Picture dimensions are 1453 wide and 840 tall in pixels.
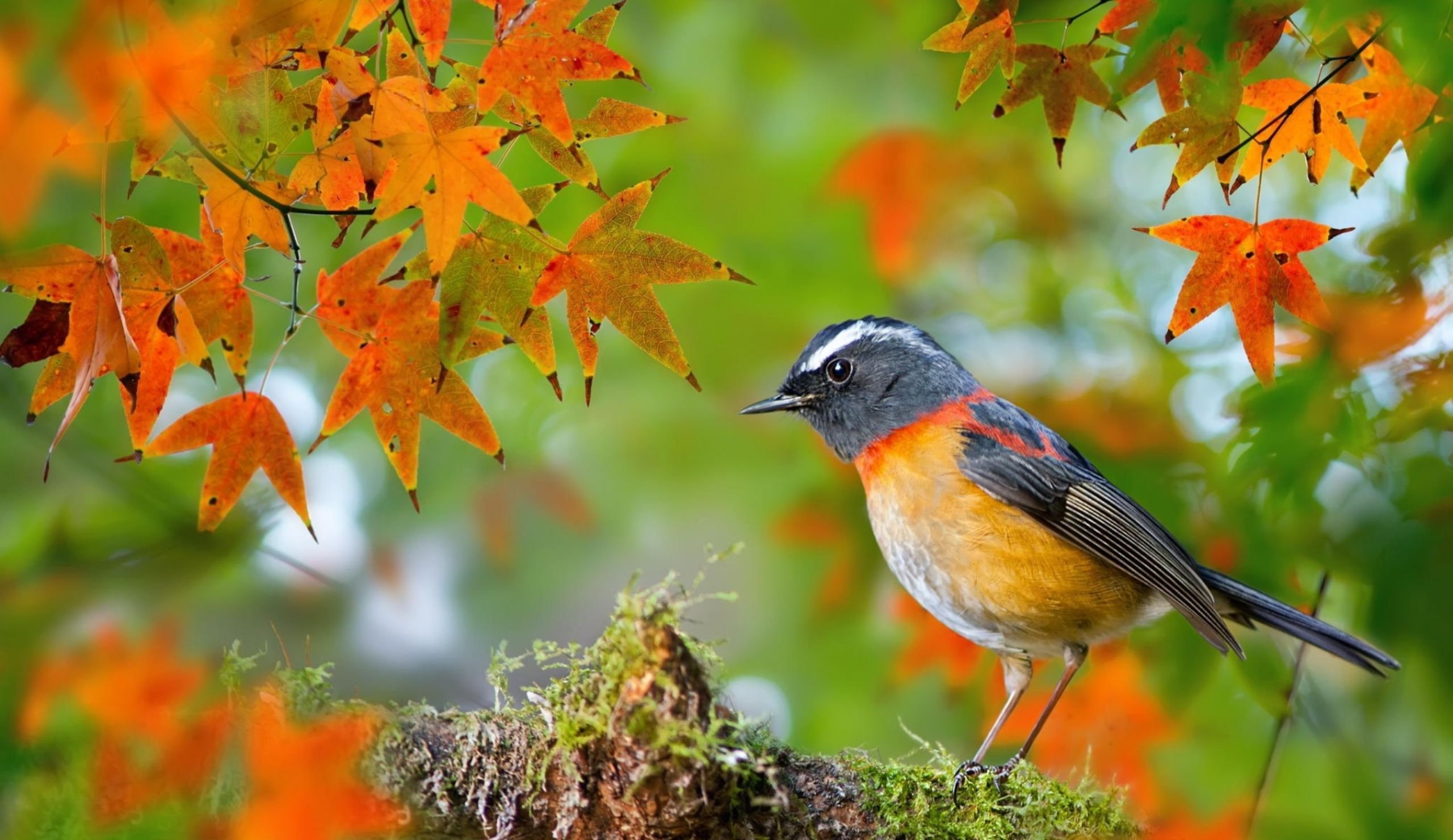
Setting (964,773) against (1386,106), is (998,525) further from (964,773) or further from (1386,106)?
(1386,106)

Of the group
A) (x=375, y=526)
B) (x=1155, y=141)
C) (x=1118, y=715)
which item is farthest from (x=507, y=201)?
(x=375, y=526)

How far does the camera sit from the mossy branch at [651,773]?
2.16m

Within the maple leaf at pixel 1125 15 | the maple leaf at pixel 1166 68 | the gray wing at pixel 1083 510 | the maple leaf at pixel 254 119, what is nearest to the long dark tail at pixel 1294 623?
the gray wing at pixel 1083 510

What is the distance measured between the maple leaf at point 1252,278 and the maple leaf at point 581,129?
1.40 meters

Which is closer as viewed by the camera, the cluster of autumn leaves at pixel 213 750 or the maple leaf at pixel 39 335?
the maple leaf at pixel 39 335

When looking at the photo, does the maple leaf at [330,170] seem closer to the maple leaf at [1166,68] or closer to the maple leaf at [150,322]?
the maple leaf at [150,322]

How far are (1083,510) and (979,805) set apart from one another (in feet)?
4.27

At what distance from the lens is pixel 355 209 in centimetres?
237

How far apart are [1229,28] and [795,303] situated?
3.62 meters

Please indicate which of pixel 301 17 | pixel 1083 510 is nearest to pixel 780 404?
pixel 1083 510

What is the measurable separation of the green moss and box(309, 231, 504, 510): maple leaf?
1243 millimetres

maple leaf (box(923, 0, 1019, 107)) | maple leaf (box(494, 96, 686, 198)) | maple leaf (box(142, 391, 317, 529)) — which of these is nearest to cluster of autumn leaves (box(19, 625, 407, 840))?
maple leaf (box(142, 391, 317, 529))

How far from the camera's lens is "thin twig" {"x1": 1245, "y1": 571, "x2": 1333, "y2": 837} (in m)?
3.69

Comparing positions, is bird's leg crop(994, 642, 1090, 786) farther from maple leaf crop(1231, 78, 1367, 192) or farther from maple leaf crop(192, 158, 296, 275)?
maple leaf crop(192, 158, 296, 275)
